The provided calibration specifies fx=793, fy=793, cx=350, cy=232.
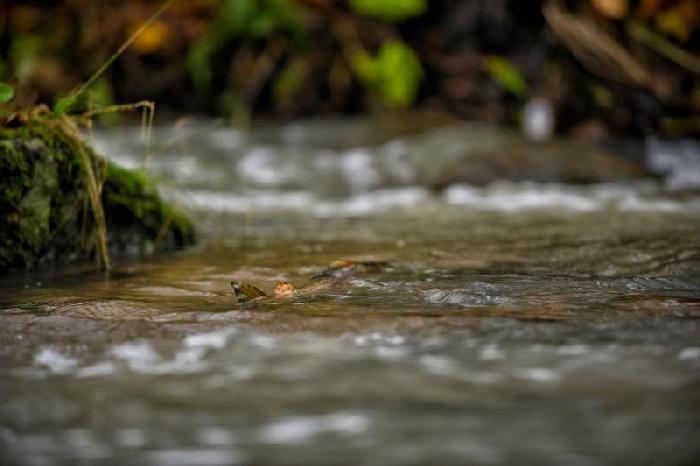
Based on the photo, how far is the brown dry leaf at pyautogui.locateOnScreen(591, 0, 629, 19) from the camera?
8.32m

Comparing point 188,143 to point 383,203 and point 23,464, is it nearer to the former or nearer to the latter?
point 383,203

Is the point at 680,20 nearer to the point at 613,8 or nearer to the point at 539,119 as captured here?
the point at 613,8

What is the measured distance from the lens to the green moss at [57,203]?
293 cm

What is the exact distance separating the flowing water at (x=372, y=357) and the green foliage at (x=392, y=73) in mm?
5895

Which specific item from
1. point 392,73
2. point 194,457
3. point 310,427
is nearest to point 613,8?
point 392,73

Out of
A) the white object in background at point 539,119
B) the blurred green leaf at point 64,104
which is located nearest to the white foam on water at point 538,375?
the blurred green leaf at point 64,104

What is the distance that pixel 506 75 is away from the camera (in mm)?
9195

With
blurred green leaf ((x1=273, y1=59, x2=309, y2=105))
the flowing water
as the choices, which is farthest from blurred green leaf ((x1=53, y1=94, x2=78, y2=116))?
blurred green leaf ((x1=273, y1=59, x2=309, y2=105))

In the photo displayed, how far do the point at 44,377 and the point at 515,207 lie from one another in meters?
3.86

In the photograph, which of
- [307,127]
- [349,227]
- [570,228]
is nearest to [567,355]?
[570,228]

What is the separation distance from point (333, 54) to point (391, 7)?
0.91 meters

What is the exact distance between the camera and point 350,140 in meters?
7.58

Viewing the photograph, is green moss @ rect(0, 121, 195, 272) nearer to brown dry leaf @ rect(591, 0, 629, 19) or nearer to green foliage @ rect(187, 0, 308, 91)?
green foliage @ rect(187, 0, 308, 91)

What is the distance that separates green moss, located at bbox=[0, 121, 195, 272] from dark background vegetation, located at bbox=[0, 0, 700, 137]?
18.0ft
